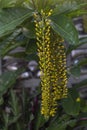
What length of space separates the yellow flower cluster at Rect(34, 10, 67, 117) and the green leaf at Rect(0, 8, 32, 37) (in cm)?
6

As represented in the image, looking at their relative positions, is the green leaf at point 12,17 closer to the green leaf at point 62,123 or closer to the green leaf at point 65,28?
the green leaf at point 65,28

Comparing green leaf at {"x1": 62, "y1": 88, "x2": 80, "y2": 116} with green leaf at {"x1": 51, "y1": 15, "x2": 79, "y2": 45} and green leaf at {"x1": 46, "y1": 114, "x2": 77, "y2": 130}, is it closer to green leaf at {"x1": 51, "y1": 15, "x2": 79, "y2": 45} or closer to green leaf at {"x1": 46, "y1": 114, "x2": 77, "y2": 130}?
green leaf at {"x1": 46, "y1": 114, "x2": 77, "y2": 130}

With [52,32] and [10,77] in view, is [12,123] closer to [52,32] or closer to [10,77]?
[10,77]

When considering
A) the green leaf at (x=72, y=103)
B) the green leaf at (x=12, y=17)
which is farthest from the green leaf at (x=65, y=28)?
the green leaf at (x=72, y=103)

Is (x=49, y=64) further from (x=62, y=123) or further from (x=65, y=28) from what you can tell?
(x=62, y=123)

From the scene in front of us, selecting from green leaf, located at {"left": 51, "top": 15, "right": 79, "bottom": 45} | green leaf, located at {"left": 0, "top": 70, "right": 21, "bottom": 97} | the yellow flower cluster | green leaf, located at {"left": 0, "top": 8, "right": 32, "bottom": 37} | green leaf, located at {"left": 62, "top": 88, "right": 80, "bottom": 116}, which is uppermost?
green leaf, located at {"left": 0, "top": 8, "right": 32, "bottom": 37}

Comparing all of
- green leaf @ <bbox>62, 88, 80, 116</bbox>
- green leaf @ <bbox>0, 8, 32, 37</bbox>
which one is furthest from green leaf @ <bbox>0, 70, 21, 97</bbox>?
green leaf @ <bbox>0, 8, 32, 37</bbox>

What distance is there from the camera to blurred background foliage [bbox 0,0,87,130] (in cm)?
133

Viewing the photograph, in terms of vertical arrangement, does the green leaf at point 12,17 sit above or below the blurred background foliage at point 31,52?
above

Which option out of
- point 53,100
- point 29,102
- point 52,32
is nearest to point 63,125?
point 53,100

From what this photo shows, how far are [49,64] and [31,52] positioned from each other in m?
0.19

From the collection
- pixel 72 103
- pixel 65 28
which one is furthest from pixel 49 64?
pixel 72 103

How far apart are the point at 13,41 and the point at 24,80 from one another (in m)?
0.53

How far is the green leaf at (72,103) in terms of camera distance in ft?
5.19
